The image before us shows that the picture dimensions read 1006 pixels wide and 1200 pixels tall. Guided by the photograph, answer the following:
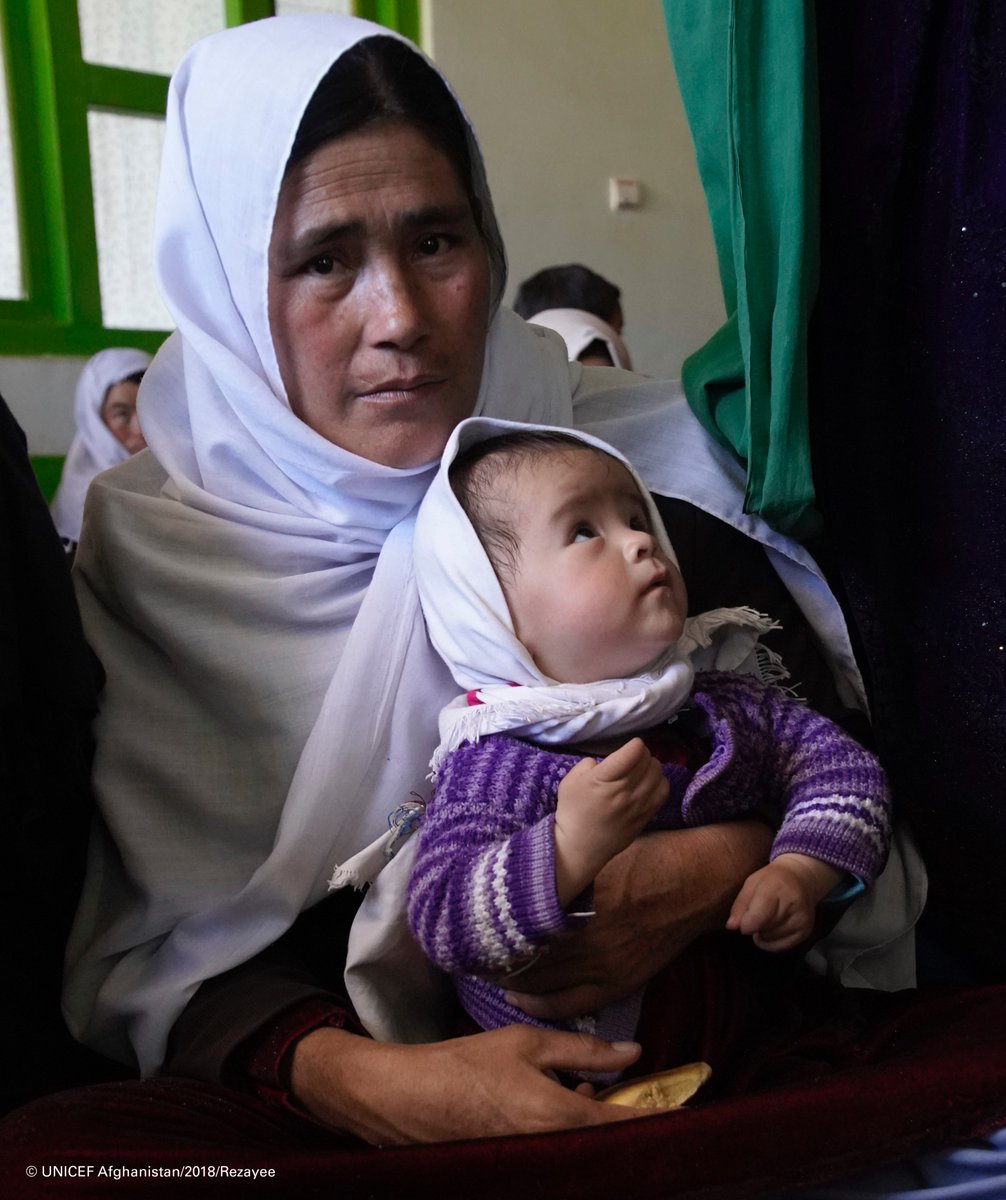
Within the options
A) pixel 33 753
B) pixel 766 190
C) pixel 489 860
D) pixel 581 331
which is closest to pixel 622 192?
pixel 581 331

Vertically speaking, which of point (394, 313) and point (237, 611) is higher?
point (394, 313)

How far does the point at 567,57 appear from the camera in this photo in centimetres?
523

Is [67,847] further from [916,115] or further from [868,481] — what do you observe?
[916,115]

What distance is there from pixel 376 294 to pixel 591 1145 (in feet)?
2.91

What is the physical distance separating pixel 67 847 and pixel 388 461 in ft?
1.80

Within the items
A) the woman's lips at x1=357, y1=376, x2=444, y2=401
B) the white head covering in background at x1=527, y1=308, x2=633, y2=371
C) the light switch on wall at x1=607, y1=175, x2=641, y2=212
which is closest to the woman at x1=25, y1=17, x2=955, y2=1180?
the woman's lips at x1=357, y1=376, x2=444, y2=401

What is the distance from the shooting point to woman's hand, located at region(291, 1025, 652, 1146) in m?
0.93

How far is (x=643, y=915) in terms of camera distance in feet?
3.61

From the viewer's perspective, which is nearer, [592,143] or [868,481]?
[868,481]

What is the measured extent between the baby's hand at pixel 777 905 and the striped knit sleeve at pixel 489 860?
17cm

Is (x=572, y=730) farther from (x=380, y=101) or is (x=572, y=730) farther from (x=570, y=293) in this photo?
(x=570, y=293)

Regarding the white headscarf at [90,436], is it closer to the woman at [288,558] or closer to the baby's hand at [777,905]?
the woman at [288,558]

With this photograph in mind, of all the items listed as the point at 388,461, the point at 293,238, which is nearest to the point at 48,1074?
the point at 388,461

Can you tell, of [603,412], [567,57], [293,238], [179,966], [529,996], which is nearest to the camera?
[529,996]
